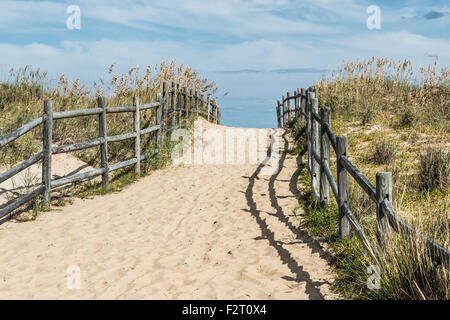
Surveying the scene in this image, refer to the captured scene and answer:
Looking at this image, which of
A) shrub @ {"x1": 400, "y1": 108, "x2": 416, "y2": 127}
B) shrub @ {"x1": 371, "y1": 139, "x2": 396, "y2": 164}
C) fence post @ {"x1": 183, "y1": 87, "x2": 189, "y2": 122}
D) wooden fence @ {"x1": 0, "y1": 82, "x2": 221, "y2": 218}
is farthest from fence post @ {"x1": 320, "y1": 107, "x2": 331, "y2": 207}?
fence post @ {"x1": 183, "y1": 87, "x2": 189, "y2": 122}

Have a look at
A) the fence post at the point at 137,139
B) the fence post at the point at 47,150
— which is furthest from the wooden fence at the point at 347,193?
the fence post at the point at 47,150

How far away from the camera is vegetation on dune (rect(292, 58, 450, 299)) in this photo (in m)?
3.62

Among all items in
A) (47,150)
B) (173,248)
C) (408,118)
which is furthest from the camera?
(408,118)

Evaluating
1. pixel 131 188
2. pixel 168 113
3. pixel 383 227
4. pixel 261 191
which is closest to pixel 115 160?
pixel 131 188

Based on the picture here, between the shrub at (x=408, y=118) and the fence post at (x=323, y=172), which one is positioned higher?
the shrub at (x=408, y=118)

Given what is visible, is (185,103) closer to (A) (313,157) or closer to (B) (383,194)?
(A) (313,157)

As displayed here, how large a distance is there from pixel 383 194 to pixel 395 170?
5574 millimetres

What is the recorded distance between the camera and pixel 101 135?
30.3ft

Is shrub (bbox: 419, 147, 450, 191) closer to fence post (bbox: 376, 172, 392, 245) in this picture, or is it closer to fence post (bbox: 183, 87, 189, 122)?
fence post (bbox: 376, 172, 392, 245)

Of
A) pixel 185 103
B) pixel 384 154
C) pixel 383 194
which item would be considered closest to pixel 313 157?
pixel 384 154

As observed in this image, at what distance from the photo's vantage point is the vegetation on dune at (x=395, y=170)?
3.62 metres

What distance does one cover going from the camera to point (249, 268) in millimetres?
5152

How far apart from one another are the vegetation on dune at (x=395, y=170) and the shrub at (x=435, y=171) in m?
0.02

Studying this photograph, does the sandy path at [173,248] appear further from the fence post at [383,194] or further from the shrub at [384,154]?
the shrub at [384,154]
